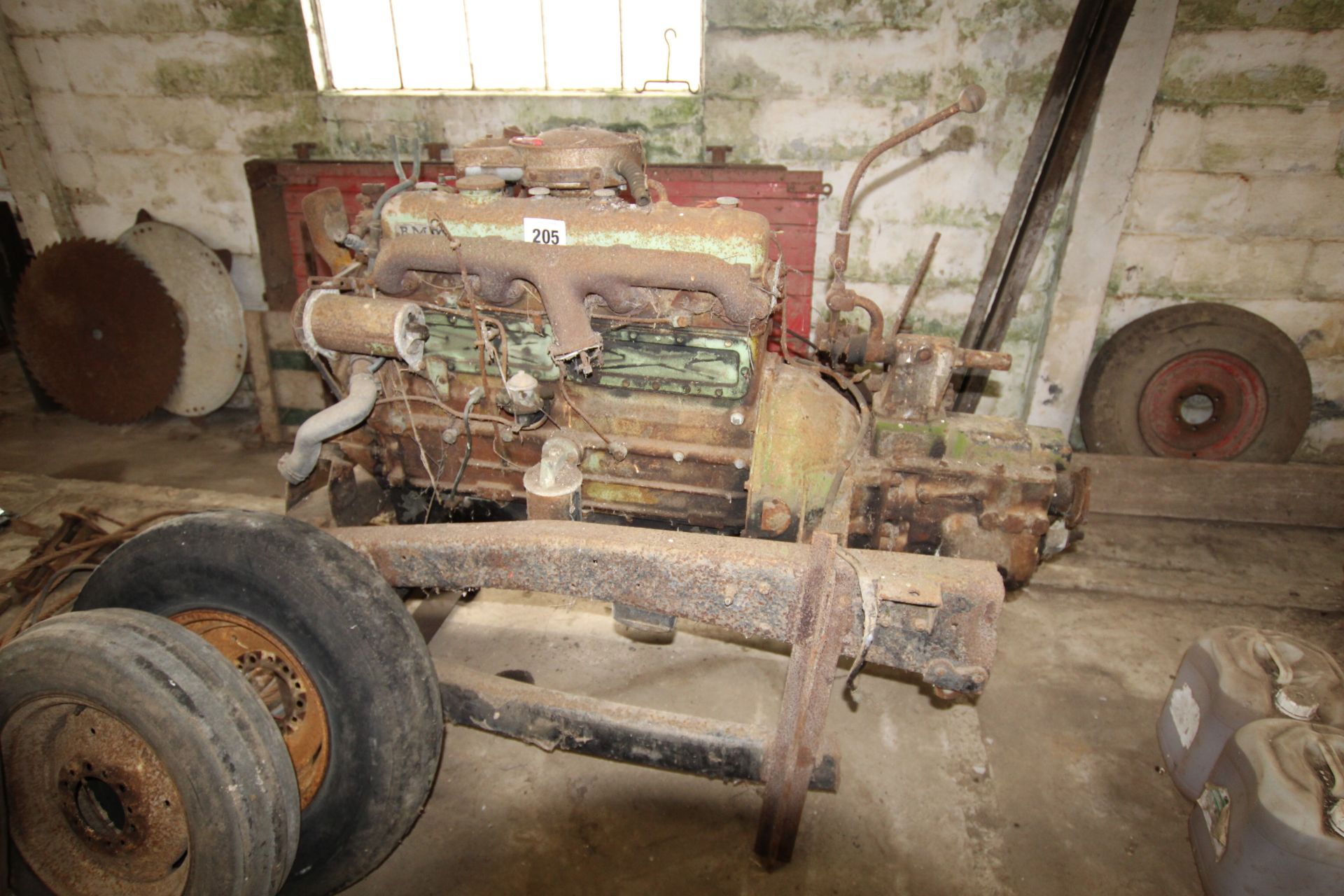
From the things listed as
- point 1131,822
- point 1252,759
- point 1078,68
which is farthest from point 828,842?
point 1078,68

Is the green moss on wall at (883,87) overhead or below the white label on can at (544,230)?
overhead

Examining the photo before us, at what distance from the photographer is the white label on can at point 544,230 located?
7.50 feet

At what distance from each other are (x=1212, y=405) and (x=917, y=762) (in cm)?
312

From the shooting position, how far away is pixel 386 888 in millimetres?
2115

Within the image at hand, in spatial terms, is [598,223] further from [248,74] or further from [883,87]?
[248,74]

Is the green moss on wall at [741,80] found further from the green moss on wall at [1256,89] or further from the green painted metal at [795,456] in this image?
the green painted metal at [795,456]

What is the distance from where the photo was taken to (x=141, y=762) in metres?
1.71

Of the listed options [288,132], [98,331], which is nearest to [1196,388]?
[288,132]

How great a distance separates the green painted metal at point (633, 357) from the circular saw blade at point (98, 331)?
141 inches

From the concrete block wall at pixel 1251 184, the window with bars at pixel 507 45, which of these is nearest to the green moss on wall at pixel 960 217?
the concrete block wall at pixel 1251 184

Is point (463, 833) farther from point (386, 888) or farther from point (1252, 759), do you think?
point (1252, 759)

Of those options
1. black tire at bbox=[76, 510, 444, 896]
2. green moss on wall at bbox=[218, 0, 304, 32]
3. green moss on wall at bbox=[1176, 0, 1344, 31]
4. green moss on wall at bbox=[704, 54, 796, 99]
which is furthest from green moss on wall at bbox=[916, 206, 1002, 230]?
green moss on wall at bbox=[218, 0, 304, 32]

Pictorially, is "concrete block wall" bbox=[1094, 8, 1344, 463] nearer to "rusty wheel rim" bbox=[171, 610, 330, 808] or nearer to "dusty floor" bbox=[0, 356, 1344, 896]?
"dusty floor" bbox=[0, 356, 1344, 896]

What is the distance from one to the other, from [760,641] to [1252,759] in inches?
64.8
